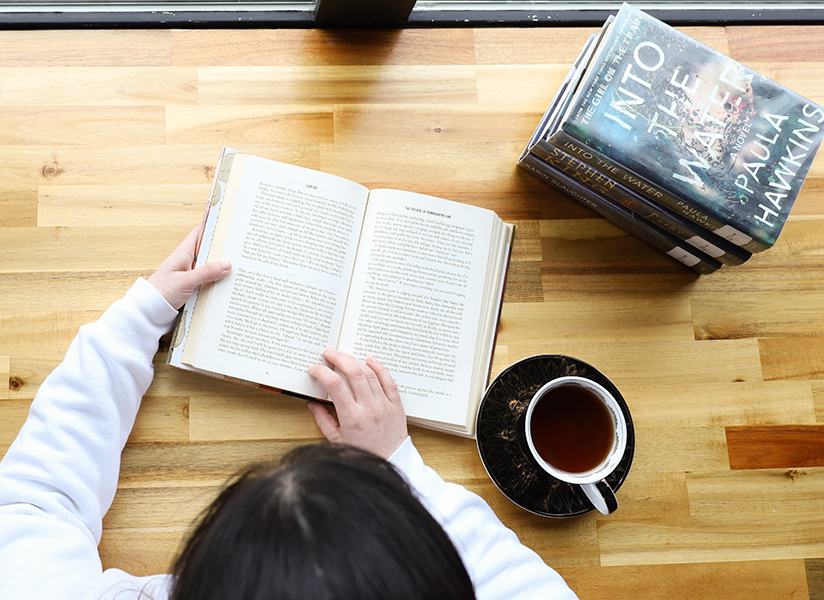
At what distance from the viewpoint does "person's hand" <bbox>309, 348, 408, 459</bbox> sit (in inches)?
28.3

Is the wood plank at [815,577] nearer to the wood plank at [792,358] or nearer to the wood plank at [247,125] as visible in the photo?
the wood plank at [792,358]

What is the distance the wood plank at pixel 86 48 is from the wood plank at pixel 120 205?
17 centimetres

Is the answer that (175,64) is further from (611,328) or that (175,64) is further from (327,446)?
(611,328)

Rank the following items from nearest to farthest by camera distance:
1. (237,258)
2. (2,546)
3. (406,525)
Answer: (406,525), (2,546), (237,258)

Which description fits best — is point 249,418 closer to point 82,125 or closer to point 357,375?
point 357,375

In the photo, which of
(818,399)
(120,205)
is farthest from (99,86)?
(818,399)

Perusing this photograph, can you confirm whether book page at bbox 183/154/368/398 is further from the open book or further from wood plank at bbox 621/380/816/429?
wood plank at bbox 621/380/816/429

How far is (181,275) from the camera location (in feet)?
2.35

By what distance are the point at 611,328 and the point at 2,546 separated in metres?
0.77

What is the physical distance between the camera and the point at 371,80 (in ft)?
2.69

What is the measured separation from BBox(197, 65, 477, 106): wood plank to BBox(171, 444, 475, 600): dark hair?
52 cm

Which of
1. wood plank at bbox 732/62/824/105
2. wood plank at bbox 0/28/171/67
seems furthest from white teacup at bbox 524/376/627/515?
wood plank at bbox 0/28/171/67

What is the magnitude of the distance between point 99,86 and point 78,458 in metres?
0.48

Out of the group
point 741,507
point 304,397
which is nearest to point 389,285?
point 304,397
